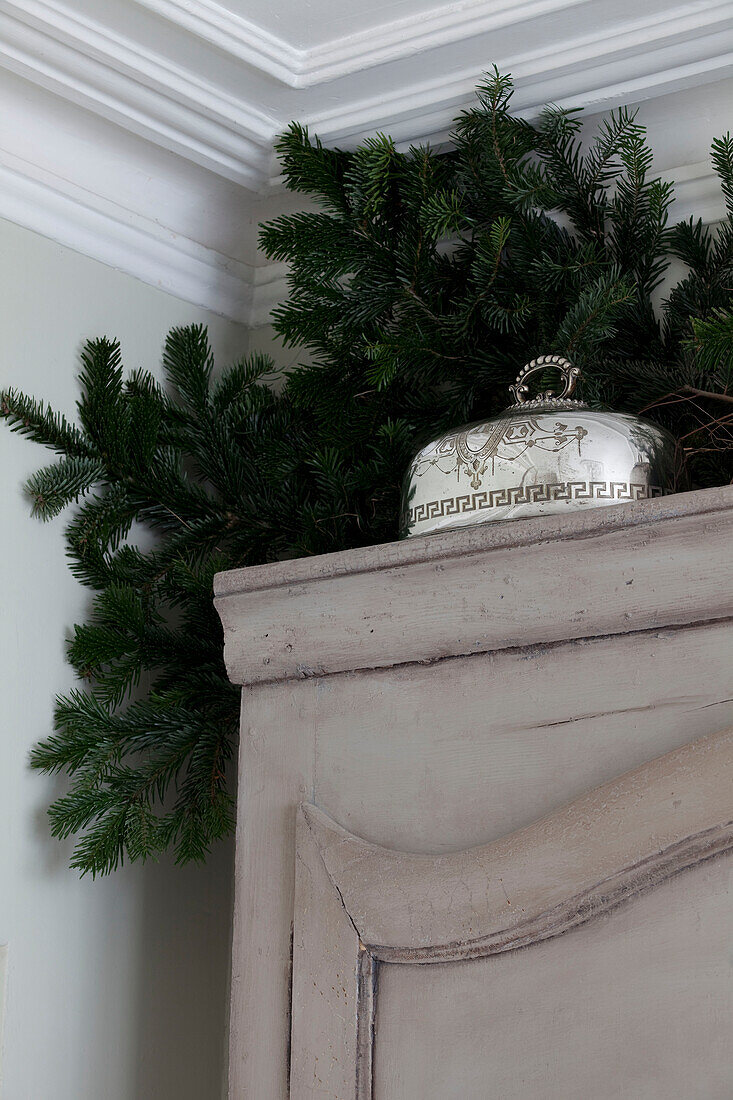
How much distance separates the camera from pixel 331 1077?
0.67 m

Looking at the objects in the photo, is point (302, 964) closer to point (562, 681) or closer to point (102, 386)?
point (562, 681)

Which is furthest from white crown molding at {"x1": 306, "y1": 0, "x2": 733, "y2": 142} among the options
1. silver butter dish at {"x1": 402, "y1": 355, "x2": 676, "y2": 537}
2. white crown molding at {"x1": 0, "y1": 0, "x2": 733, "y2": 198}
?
silver butter dish at {"x1": 402, "y1": 355, "x2": 676, "y2": 537}

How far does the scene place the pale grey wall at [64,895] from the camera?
3.10 feet

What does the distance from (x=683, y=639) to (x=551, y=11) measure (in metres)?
0.55

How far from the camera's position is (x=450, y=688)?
69 centimetres

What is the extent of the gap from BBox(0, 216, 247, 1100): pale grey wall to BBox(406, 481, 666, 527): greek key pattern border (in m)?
0.41

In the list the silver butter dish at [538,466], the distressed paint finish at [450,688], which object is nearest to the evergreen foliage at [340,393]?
the silver butter dish at [538,466]

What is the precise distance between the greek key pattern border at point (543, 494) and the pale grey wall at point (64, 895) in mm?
414

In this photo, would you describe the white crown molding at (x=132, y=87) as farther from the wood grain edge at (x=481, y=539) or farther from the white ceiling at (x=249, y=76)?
the wood grain edge at (x=481, y=539)

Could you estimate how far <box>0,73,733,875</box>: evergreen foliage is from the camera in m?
0.93

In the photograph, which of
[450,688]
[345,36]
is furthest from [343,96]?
[450,688]

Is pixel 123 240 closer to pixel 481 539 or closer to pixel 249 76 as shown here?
pixel 249 76

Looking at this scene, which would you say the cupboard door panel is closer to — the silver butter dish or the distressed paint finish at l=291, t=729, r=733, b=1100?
the distressed paint finish at l=291, t=729, r=733, b=1100

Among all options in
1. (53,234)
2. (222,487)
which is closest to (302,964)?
(222,487)
